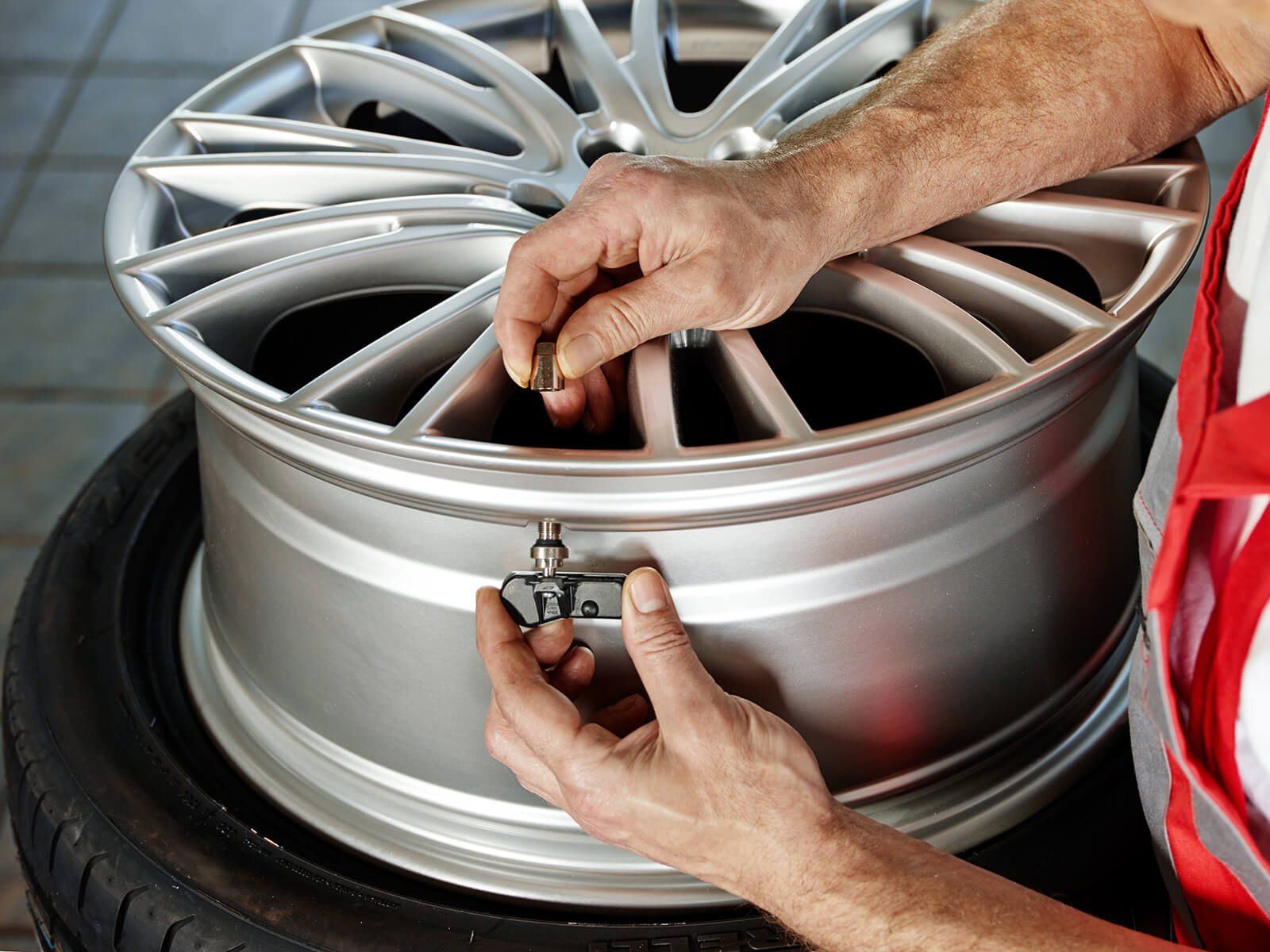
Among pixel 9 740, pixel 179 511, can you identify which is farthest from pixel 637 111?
pixel 9 740

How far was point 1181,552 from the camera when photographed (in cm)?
54

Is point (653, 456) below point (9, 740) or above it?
above

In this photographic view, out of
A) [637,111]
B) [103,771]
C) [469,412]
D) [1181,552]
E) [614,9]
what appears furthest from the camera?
[614,9]

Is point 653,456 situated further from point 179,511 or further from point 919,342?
point 179,511

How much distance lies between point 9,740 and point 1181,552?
75 centimetres

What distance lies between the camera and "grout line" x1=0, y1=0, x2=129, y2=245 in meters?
2.37

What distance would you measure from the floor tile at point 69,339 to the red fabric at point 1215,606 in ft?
6.00

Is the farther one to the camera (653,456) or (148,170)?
(148,170)

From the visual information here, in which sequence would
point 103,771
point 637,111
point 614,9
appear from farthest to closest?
point 614,9, point 637,111, point 103,771

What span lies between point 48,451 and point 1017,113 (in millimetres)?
1654

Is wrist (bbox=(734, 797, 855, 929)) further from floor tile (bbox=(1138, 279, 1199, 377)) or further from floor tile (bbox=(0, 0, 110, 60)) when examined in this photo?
floor tile (bbox=(0, 0, 110, 60))

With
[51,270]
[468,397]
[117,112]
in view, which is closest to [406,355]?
[468,397]

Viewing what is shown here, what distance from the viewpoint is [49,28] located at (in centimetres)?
289

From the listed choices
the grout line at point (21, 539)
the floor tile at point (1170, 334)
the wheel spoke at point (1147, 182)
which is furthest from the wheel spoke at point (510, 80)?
the floor tile at point (1170, 334)
